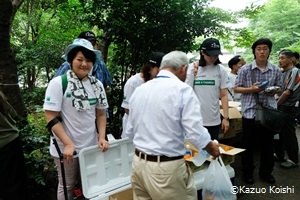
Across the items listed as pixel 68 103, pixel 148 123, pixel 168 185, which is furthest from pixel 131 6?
pixel 168 185

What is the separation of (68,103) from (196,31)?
8.53ft

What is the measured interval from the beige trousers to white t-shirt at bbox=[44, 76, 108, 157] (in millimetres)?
531

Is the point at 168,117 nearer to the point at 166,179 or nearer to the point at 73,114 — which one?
the point at 166,179

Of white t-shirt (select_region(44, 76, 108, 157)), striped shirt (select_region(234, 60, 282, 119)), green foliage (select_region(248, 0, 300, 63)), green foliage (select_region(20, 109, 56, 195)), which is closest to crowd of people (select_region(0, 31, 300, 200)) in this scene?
white t-shirt (select_region(44, 76, 108, 157))

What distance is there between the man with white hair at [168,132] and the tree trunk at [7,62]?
2294mm

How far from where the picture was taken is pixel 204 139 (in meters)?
1.50

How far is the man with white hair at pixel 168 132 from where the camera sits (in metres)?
1.49

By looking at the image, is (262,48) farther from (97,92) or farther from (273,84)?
(97,92)

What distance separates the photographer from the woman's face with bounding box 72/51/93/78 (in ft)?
5.89

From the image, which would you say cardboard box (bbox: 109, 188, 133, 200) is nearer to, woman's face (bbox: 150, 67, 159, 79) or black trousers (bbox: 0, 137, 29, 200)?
black trousers (bbox: 0, 137, 29, 200)

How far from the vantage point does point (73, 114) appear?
1.80 m

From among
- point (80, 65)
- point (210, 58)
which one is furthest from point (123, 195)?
point (210, 58)

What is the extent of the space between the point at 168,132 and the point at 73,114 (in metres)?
0.76

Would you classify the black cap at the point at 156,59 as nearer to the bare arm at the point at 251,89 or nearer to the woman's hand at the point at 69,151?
the bare arm at the point at 251,89
